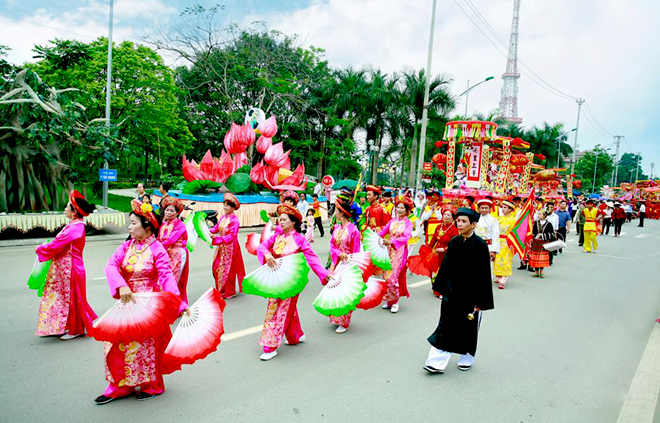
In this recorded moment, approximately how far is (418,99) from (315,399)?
2813cm

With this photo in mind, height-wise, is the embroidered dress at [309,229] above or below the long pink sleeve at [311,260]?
below

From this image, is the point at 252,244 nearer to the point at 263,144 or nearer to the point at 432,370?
the point at 432,370

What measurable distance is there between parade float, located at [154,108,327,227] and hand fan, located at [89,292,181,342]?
11888 mm

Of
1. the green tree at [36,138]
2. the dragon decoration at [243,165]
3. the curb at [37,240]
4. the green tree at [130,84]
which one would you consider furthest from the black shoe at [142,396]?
the green tree at [130,84]

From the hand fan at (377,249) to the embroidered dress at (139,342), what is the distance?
9.67ft

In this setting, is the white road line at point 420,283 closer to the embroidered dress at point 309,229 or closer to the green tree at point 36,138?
the embroidered dress at point 309,229

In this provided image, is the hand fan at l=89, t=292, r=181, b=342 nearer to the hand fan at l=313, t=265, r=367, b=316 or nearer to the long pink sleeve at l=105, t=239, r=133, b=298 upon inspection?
the long pink sleeve at l=105, t=239, r=133, b=298

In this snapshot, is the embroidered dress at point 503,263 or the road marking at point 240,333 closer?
the road marking at point 240,333

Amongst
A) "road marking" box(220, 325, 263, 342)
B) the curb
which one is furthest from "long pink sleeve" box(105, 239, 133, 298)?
the curb

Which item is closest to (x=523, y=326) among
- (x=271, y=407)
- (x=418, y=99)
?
(x=271, y=407)

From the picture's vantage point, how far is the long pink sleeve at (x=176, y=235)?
5.28m

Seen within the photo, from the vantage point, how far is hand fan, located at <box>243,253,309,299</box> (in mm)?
4012

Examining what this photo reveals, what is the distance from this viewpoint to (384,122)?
3062cm

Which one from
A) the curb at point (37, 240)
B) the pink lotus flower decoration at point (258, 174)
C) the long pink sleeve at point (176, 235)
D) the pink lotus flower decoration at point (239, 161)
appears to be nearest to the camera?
the long pink sleeve at point (176, 235)
